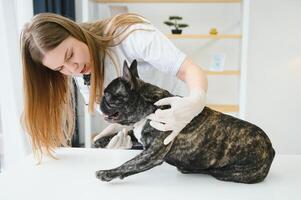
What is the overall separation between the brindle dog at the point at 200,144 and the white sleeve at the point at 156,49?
16cm

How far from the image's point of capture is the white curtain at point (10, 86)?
1596mm

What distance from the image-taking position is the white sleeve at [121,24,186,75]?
946 mm

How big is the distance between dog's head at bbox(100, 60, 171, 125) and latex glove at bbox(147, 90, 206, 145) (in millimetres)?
33

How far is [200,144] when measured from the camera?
80cm

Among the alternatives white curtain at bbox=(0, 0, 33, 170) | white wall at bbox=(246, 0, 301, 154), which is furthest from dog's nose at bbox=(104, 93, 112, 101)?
white wall at bbox=(246, 0, 301, 154)

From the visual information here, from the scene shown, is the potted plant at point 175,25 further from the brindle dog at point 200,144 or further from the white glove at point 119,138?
the brindle dog at point 200,144

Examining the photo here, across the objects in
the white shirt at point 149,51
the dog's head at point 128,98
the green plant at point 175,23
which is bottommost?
the dog's head at point 128,98

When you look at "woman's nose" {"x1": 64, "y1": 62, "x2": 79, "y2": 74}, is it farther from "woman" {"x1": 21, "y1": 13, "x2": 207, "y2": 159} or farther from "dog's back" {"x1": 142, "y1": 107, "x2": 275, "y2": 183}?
"dog's back" {"x1": 142, "y1": 107, "x2": 275, "y2": 183}

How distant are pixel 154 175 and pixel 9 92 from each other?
109 cm

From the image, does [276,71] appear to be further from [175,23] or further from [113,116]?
[113,116]

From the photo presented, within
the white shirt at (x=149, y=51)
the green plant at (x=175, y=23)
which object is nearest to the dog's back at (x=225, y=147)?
Result: the white shirt at (x=149, y=51)

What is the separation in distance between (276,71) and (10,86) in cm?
197

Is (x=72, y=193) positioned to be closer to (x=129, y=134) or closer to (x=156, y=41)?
(x=129, y=134)

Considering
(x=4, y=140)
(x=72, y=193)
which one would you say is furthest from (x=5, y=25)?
(x=72, y=193)
